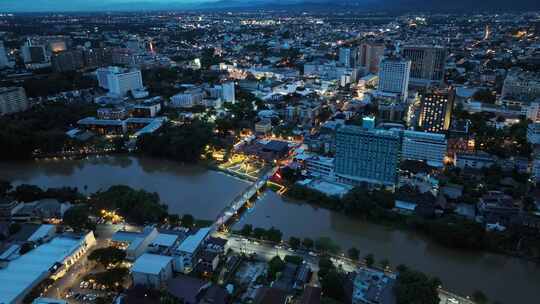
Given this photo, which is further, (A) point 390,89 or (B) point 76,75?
(B) point 76,75

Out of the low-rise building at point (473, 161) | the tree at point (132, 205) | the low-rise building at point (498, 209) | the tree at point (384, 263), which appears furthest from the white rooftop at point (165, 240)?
the low-rise building at point (473, 161)

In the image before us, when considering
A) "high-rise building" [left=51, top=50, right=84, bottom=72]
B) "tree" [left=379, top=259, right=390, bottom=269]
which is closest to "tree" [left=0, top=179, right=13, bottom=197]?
"tree" [left=379, top=259, right=390, bottom=269]

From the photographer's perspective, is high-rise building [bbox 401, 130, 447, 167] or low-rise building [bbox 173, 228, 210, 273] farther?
high-rise building [bbox 401, 130, 447, 167]

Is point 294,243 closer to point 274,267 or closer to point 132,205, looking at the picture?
point 274,267

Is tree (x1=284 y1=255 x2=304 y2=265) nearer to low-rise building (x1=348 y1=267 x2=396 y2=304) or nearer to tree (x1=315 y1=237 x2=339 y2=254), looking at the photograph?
tree (x1=315 y1=237 x2=339 y2=254)

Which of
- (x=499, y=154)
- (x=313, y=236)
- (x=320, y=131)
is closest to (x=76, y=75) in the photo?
(x=320, y=131)

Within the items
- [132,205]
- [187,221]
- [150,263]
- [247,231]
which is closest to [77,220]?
[132,205]

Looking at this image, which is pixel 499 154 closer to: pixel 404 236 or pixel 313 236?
pixel 404 236
